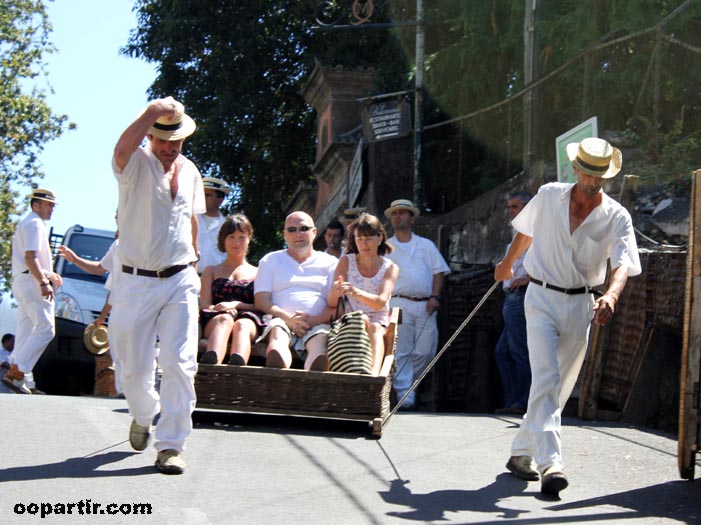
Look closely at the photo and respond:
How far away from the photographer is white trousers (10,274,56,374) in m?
13.9

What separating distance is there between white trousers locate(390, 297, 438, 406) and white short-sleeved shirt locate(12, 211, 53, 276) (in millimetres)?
3906

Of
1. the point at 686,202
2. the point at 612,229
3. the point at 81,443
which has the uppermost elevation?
the point at 686,202

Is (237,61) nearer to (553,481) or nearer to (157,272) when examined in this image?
(157,272)

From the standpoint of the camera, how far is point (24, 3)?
42281 mm

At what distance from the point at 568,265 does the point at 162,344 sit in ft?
7.81

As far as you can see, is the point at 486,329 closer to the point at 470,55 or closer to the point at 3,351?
the point at 470,55

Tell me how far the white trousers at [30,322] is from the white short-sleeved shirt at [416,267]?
391 centimetres

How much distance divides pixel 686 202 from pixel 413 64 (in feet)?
40.2

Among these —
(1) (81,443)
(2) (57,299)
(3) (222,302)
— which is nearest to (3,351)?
(2) (57,299)

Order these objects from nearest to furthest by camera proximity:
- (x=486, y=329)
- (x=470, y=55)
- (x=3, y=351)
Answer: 1. (x=486, y=329)
2. (x=470, y=55)
3. (x=3, y=351)

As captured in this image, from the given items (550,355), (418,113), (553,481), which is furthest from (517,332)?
(418,113)

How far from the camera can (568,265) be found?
24.0 ft

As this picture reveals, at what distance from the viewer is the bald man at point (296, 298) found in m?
9.51

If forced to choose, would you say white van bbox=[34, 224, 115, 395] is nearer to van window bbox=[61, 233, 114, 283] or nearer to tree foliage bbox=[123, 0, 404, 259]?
van window bbox=[61, 233, 114, 283]
